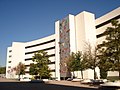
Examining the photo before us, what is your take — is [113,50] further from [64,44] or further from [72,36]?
[64,44]

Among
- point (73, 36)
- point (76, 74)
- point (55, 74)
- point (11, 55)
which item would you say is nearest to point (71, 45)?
point (73, 36)

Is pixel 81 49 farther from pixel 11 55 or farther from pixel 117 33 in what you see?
pixel 11 55

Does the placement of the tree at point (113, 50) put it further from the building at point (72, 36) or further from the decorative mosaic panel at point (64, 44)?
the decorative mosaic panel at point (64, 44)

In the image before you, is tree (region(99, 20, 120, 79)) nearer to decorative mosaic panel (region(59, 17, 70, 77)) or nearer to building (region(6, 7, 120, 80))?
building (region(6, 7, 120, 80))

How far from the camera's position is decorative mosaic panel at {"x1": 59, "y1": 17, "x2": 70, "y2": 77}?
63.7 m

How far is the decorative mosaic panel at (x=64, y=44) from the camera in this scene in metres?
63.7

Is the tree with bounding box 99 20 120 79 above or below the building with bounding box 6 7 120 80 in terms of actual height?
below

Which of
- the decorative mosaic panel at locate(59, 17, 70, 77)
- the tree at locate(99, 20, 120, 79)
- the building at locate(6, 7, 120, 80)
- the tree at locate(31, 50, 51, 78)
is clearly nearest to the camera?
the tree at locate(99, 20, 120, 79)

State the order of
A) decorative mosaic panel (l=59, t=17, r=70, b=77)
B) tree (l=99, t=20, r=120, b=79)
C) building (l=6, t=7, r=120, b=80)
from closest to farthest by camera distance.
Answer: tree (l=99, t=20, r=120, b=79), building (l=6, t=7, r=120, b=80), decorative mosaic panel (l=59, t=17, r=70, b=77)

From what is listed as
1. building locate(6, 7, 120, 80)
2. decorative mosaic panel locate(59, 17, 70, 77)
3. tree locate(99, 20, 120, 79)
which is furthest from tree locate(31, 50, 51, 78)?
tree locate(99, 20, 120, 79)

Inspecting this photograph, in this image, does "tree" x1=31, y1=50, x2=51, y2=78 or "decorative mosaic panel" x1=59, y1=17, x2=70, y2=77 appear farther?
"decorative mosaic panel" x1=59, y1=17, x2=70, y2=77

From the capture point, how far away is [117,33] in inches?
1121

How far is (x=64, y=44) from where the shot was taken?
6619 centimetres

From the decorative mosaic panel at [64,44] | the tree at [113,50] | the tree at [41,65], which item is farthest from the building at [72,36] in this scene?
the tree at [113,50]
